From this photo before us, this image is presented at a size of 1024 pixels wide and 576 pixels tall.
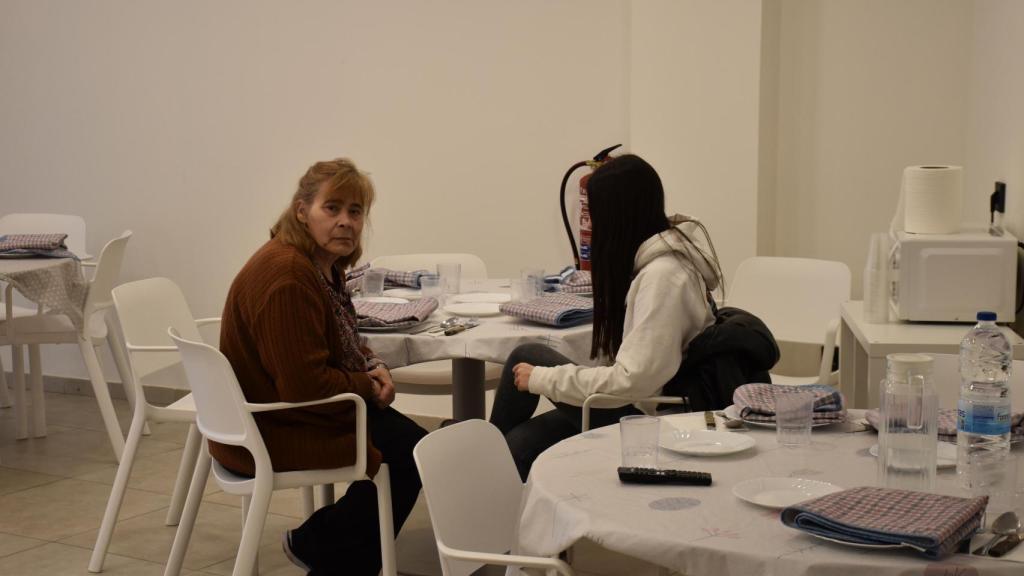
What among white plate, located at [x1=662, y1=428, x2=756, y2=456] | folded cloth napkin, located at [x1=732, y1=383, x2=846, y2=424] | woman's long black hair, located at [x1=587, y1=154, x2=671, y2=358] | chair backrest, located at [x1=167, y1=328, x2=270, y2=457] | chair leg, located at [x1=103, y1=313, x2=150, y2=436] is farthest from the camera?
chair leg, located at [x1=103, y1=313, x2=150, y2=436]

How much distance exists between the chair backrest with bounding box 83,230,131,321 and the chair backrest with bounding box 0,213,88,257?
0.69 m

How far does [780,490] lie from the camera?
1.91 metres

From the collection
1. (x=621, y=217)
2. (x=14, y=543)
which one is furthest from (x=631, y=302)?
(x=14, y=543)

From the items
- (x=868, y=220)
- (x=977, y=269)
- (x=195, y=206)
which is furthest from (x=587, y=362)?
(x=195, y=206)

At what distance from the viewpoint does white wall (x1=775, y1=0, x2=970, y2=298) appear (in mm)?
4289

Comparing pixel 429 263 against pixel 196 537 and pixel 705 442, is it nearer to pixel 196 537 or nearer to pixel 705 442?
pixel 196 537

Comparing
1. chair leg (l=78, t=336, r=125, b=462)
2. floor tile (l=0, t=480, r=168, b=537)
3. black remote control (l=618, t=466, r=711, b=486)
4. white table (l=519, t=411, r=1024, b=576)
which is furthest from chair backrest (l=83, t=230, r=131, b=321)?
black remote control (l=618, t=466, r=711, b=486)

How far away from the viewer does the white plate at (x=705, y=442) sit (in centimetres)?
212

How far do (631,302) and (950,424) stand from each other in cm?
91

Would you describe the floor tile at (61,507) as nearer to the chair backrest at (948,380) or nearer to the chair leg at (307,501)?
the chair leg at (307,501)

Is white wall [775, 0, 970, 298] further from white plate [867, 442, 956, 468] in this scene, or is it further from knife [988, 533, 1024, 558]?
knife [988, 533, 1024, 558]

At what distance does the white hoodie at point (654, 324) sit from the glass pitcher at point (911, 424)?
0.98 meters

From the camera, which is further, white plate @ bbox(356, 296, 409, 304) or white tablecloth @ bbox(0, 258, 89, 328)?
white tablecloth @ bbox(0, 258, 89, 328)

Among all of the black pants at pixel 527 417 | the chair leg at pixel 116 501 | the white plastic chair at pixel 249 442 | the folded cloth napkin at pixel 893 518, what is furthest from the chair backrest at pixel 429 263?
the folded cloth napkin at pixel 893 518
